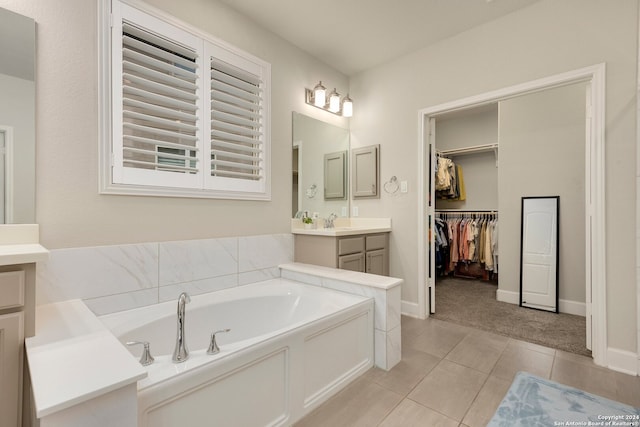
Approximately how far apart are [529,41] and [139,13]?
9.56 feet

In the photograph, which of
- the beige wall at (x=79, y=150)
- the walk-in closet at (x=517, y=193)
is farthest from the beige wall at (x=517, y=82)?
the beige wall at (x=79, y=150)

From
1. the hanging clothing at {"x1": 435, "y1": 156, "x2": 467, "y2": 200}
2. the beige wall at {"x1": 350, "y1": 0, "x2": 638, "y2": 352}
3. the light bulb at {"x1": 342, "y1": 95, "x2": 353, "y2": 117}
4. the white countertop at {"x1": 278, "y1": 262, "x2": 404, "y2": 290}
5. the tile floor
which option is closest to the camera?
the tile floor

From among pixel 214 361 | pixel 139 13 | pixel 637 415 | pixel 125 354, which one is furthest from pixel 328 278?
pixel 139 13

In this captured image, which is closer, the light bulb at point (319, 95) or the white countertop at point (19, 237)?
the white countertop at point (19, 237)

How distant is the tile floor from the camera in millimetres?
1549

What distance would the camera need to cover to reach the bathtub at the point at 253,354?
3.69 feet

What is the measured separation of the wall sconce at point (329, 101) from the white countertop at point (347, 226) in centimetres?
124

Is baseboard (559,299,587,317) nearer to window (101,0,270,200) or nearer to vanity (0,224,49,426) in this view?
window (101,0,270,200)

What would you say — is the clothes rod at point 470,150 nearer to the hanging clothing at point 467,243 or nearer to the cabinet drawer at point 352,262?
the hanging clothing at point 467,243

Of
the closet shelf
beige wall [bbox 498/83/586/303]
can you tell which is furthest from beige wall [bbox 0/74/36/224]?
the closet shelf

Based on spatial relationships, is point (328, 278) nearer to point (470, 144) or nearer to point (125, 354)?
point (125, 354)

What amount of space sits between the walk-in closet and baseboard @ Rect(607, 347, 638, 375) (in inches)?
27.8

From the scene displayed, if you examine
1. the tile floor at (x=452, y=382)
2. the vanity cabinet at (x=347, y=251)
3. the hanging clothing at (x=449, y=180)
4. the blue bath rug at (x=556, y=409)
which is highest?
the hanging clothing at (x=449, y=180)

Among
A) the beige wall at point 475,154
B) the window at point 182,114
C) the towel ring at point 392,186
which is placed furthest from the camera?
the beige wall at point 475,154
